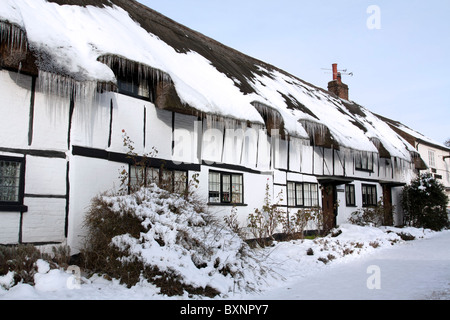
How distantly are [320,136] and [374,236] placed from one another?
12.5 ft

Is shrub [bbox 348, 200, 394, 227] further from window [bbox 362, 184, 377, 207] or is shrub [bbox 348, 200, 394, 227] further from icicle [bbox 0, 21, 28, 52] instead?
icicle [bbox 0, 21, 28, 52]

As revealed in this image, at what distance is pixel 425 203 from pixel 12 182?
1831 centimetres

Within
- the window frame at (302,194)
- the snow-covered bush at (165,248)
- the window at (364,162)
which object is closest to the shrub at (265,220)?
the window frame at (302,194)

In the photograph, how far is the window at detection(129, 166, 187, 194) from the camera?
305 inches

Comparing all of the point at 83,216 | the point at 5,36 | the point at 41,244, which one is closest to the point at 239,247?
the point at 83,216

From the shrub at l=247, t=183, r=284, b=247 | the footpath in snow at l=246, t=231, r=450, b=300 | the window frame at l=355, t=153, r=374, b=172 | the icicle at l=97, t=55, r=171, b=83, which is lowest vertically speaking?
the footpath in snow at l=246, t=231, r=450, b=300

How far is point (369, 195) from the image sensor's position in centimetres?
1758

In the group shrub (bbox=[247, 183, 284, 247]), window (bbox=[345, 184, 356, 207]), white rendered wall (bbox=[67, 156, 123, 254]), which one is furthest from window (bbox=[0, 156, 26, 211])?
window (bbox=[345, 184, 356, 207])

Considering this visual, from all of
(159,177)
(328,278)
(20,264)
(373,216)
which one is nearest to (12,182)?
(20,264)

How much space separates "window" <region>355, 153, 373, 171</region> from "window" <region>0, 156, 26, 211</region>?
546 inches

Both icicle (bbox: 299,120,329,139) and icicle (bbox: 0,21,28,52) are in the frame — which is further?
icicle (bbox: 299,120,329,139)

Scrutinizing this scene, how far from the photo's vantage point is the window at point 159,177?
25.4 feet

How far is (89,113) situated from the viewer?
752 cm
